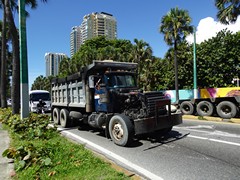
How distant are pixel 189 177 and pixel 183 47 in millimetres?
19992

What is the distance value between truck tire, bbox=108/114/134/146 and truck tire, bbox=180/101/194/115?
28.2 feet

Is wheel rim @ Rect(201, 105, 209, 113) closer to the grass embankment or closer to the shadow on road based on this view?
the shadow on road

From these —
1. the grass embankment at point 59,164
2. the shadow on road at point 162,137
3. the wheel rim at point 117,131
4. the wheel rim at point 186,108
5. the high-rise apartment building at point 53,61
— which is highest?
the high-rise apartment building at point 53,61

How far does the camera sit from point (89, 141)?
25.1 ft

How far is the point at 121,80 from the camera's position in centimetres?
827

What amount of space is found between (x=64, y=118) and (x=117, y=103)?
421 centimetres

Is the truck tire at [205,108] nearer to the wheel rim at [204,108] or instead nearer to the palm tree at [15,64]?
the wheel rim at [204,108]

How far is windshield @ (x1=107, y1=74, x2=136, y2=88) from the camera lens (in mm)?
8031

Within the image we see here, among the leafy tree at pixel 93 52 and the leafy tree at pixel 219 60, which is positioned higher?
the leafy tree at pixel 93 52

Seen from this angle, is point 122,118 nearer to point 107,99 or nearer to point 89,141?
point 107,99

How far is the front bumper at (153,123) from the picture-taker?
256 inches

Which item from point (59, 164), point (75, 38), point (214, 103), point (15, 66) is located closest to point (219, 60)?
point (214, 103)

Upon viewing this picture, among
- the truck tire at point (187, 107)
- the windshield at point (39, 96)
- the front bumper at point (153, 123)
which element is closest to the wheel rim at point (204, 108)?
the truck tire at point (187, 107)

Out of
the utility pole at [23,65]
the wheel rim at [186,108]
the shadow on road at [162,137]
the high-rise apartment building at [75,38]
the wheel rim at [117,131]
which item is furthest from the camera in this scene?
the high-rise apartment building at [75,38]
